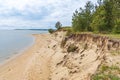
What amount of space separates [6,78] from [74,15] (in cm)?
4695

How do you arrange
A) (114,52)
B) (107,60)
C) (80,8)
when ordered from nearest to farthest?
(107,60)
(114,52)
(80,8)

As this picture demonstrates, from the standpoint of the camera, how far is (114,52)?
20.9 meters

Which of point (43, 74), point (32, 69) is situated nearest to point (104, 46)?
point (43, 74)

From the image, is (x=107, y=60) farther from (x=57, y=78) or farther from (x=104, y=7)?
(x=104, y=7)

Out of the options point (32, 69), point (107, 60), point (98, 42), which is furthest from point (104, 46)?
point (32, 69)

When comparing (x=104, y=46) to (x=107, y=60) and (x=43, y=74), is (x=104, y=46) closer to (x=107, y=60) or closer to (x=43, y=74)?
(x=107, y=60)

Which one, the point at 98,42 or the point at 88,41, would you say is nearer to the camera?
the point at 98,42

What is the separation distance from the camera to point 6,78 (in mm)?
24516

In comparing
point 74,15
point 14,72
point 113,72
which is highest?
point 74,15

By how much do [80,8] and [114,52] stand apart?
146 feet

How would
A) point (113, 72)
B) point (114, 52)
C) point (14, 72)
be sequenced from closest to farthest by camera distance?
1. point (113, 72)
2. point (114, 52)
3. point (14, 72)

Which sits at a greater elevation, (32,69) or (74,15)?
(74,15)

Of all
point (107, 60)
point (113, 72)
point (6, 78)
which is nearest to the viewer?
point (113, 72)

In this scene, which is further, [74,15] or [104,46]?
[74,15]
